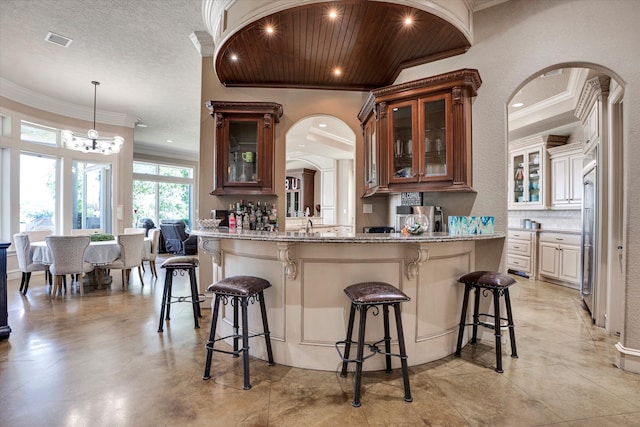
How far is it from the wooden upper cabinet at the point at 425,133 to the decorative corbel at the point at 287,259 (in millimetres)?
1418

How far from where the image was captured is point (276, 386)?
2176 millimetres

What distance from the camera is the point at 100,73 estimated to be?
5.00m

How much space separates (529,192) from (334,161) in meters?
5.73

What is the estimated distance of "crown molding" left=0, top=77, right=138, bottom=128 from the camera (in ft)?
17.9

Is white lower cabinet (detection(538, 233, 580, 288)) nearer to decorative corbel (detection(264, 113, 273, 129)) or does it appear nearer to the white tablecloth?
decorative corbel (detection(264, 113, 273, 129))

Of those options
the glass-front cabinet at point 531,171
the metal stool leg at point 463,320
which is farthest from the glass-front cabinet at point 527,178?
the metal stool leg at point 463,320

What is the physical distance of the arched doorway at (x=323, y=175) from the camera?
24.5 feet

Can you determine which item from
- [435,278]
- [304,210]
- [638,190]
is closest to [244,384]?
[435,278]

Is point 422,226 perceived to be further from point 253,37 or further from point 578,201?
point 578,201

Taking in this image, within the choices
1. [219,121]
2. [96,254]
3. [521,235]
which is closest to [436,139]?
[219,121]

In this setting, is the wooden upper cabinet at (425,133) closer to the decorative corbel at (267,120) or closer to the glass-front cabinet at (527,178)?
the decorative corbel at (267,120)

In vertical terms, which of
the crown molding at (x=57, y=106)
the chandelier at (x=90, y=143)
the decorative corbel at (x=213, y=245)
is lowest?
the decorative corbel at (x=213, y=245)

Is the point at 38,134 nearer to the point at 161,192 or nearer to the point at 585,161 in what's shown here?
the point at 161,192

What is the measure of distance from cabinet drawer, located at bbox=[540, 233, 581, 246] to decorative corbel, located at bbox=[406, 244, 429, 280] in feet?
13.6
